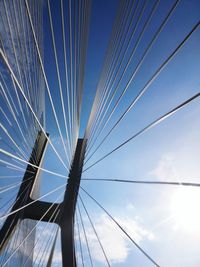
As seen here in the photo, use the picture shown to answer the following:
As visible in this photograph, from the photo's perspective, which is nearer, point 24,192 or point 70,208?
point 70,208

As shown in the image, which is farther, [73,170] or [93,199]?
[73,170]

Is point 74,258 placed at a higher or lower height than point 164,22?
lower

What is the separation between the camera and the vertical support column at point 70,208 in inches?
145


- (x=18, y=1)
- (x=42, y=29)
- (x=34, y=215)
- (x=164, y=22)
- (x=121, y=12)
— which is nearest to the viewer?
(x=164, y=22)

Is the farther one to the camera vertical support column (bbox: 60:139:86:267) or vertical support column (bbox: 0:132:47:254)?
vertical support column (bbox: 0:132:47:254)

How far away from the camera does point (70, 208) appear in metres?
4.34

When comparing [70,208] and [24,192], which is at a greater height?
[24,192]

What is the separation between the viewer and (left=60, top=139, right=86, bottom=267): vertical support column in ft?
12.0

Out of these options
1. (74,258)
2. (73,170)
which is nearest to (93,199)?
(74,258)

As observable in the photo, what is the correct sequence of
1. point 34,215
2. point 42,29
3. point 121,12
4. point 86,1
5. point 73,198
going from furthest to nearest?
point 34,215 → point 73,198 → point 42,29 → point 86,1 → point 121,12

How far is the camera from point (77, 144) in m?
5.36

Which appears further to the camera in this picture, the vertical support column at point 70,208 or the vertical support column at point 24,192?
the vertical support column at point 24,192

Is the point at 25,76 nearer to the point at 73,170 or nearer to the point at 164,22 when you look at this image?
the point at 164,22

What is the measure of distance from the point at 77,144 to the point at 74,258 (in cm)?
233
